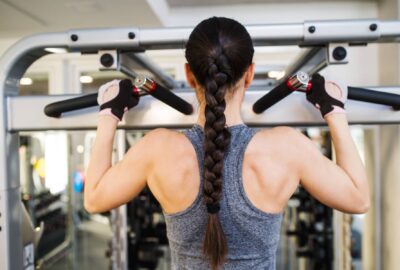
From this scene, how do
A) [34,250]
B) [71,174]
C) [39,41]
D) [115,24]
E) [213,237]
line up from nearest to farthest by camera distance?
[213,237] → [39,41] → [34,250] → [115,24] → [71,174]

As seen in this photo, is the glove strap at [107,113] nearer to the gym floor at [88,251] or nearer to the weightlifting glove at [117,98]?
the weightlifting glove at [117,98]

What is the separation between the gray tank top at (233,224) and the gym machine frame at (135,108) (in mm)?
218

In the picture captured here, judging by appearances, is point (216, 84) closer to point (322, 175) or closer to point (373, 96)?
point (322, 175)

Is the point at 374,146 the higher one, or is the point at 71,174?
the point at 374,146

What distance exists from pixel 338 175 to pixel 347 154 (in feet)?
0.20

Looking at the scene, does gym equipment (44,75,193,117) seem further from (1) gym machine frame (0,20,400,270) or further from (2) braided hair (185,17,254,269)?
(2) braided hair (185,17,254,269)

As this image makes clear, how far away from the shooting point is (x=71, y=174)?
370cm

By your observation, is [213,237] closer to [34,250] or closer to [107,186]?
[107,186]

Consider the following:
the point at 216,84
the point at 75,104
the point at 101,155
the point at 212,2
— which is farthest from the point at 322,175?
the point at 212,2

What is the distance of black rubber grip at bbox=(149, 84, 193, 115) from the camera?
2.99 feet

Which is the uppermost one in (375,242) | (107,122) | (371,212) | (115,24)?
(115,24)

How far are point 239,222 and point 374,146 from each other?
110 inches

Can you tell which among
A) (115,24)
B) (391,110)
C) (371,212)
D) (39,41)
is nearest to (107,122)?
(39,41)

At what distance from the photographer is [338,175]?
31.1 inches
